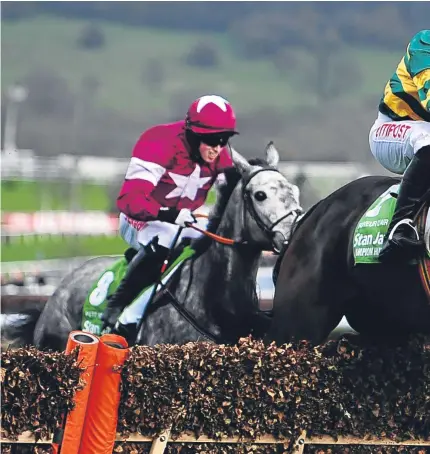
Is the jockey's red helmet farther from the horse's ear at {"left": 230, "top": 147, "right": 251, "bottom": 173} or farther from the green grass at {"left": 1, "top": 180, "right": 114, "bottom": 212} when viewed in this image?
the green grass at {"left": 1, "top": 180, "right": 114, "bottom": 212}

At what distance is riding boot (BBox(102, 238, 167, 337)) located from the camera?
5301 millimetres

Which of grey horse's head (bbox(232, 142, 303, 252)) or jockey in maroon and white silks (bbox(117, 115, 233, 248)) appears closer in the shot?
grey horse's head (bbox(232, 142, 303, 252))

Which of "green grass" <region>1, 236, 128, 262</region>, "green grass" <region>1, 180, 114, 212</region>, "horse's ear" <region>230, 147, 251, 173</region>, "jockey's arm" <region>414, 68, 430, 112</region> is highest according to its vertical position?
"jockey's arm" <region>414, 68, 430, 112</region>

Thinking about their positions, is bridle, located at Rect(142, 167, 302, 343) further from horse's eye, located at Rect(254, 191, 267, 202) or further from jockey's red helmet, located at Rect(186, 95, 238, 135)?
jockey's red helmet, located at Rect(186, 95, 238, 135)

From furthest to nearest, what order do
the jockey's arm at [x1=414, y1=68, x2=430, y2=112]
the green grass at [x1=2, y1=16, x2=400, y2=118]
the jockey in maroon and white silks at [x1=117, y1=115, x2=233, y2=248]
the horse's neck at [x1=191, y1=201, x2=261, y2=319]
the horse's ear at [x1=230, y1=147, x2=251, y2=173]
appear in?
the green grass at [x1=2, y1=16, x2=400, y2=118] → the horse's ear at [x1=230, y1=147, x2=251, y2=173] → the jockey in maroon and white silks at [x1=117, y1=115, x2=233, y2=248] → the horse's neck at [x1=191, y1=201, x2=261, y2=319] → the jockey's arm at [x1=414, y1=68, x2=430, y2=112]

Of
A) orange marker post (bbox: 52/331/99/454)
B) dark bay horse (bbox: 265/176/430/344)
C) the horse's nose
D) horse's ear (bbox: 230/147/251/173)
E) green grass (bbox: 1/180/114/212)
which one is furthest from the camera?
green grass (bbox: 1/180/114/212)

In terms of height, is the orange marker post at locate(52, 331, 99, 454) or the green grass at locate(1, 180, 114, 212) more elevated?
the orange marker post at locate(52, 331, 99, 454)

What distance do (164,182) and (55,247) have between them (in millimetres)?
25107

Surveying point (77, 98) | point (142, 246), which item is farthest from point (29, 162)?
point (142, 246)

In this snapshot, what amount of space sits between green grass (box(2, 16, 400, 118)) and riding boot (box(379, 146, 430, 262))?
3515cm

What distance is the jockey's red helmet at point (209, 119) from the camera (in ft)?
17.5

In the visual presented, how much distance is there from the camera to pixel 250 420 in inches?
150

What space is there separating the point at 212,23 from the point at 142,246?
138 ft

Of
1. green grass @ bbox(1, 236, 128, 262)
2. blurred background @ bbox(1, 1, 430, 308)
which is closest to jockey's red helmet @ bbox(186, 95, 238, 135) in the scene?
→ green grass @ bbox(1, 236, 128, 262)
